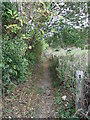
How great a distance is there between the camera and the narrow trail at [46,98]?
2.63m

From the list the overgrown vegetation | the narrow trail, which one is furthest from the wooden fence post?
the narrow trail

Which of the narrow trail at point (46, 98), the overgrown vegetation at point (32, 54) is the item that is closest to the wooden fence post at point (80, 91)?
the overgrown vegetation at point (32, 54)

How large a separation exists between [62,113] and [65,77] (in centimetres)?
73

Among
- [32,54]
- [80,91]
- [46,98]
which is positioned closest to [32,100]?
[46,98]

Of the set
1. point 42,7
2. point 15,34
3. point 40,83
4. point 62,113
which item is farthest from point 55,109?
point 42,7

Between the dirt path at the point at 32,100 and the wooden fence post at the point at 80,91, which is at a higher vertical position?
the wooden fence post at the point at 80,91

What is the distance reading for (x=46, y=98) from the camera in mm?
3033

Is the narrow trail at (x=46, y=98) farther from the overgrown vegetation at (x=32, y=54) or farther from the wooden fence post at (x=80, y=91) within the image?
the wooden fence post at (x=80, y=91)

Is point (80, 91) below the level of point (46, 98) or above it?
above

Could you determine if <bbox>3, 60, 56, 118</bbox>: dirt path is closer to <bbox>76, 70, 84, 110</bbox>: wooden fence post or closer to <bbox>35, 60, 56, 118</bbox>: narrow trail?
<bbox>35, 60, 56, 118</bbox>: narrow trail

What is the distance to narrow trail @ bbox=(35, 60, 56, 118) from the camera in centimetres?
263

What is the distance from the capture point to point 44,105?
285 cm

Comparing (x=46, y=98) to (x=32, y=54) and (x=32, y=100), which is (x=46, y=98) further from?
(x=32, y=54)

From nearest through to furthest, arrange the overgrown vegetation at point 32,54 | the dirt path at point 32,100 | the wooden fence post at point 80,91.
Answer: the wooden fence post at point 80,91 < the dirt path at point 32,100 < the overgrown vegetation at point 32,54
